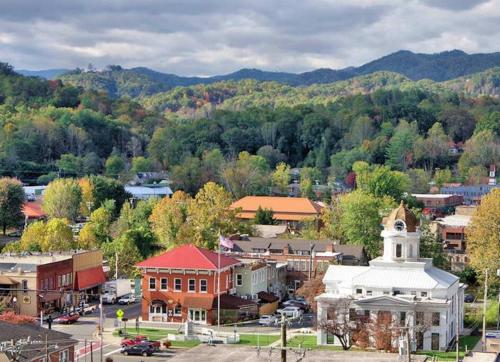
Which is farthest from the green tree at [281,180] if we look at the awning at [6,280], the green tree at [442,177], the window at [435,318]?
the window at [435,318]

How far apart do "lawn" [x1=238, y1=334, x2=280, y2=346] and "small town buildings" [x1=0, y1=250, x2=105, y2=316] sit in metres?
12.5

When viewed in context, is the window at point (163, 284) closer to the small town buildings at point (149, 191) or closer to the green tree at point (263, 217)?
the green tree at point (263, 217)

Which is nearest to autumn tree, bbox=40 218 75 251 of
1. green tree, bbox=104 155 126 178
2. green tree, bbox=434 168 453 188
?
green tree, bbox=104 155 126 178

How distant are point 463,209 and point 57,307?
234 ft

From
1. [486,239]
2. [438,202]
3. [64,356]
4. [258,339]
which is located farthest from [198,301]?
[438,202]

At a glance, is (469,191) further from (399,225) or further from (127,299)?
(399,225)

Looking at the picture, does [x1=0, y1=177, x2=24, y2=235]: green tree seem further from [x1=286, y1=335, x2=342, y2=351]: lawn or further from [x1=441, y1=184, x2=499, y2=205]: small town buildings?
[x1=441, y1=184, x2=499, y2=205]: small town buildings

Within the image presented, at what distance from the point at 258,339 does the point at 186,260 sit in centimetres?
1303

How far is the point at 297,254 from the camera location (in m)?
89.4

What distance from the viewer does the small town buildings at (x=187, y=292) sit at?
Answer: 244ft

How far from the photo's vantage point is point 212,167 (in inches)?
7023

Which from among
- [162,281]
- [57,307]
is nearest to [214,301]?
[162,281]

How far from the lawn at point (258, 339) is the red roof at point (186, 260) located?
8.29m

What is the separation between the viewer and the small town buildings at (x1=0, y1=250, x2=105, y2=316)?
243 feet
